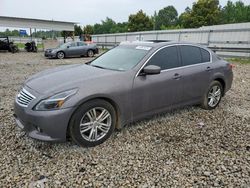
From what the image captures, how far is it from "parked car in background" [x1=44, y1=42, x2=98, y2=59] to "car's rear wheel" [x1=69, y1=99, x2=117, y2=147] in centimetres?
1405

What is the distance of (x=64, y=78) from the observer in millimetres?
3238

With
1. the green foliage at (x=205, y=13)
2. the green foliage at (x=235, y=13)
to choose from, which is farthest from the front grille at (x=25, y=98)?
the green foliage at (x=235, y=13)

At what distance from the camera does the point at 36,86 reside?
10.3 feet

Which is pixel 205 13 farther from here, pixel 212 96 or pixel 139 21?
pixel 212 96

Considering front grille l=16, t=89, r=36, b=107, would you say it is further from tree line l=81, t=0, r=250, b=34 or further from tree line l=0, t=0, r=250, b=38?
tree line l=81, t=0, r=250, b=34

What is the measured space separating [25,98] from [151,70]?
6.38ft

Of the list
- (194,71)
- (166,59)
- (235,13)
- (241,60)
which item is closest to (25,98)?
(166,59)

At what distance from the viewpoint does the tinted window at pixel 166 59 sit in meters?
3.73

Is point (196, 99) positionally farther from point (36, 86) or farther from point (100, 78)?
point (36, 86)

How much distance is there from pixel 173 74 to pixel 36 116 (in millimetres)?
2410

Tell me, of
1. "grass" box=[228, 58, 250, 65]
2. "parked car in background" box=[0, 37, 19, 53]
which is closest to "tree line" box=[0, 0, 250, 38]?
"parked car in background" box=[0, 37, 19, 53]

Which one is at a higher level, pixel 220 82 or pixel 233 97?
pixel 220 82

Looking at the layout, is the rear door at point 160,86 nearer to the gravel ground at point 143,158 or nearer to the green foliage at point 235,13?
the gravel ground at point 143,158

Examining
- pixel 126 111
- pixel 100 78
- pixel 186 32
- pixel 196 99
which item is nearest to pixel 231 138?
pixel 196 99
